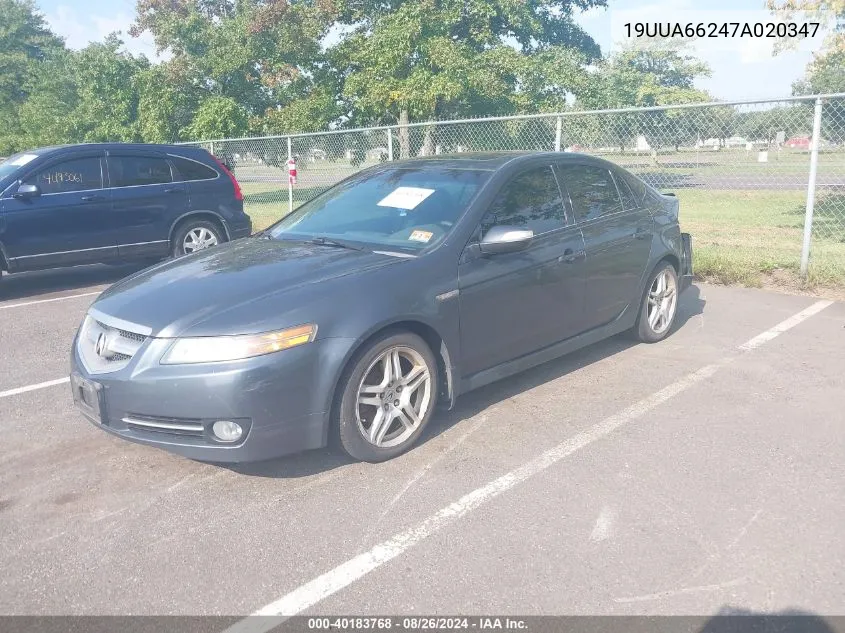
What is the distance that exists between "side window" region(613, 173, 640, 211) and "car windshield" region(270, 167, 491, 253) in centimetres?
147

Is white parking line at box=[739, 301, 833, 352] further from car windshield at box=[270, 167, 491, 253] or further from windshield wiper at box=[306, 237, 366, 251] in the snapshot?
windshield wiper at box=[306, 237, 366, 251]

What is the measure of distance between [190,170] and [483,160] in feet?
19.2

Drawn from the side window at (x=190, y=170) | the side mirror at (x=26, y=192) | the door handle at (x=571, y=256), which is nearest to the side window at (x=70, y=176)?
the side mirror at (x=26, y=192)

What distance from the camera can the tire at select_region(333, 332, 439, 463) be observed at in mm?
3672

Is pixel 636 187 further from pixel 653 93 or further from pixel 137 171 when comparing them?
pixel 653 93

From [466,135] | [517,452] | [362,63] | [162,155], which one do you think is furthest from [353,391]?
[362,63]

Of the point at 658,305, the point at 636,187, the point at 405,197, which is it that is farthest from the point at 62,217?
the point at 658,305

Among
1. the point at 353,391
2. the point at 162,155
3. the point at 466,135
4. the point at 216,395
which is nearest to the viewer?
the point at 216,395

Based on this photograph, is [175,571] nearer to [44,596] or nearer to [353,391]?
[44,596]

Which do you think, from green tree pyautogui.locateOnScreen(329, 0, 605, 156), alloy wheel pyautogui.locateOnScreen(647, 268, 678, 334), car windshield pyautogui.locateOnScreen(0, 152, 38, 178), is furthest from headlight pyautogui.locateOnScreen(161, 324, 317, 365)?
green tree pyautogui.locateOnScreen(329, 0, 605, 156)

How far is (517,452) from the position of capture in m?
4.01

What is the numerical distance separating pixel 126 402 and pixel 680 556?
99.7 inches

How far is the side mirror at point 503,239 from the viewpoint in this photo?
4207 millimetres

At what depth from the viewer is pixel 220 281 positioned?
3.93 m
